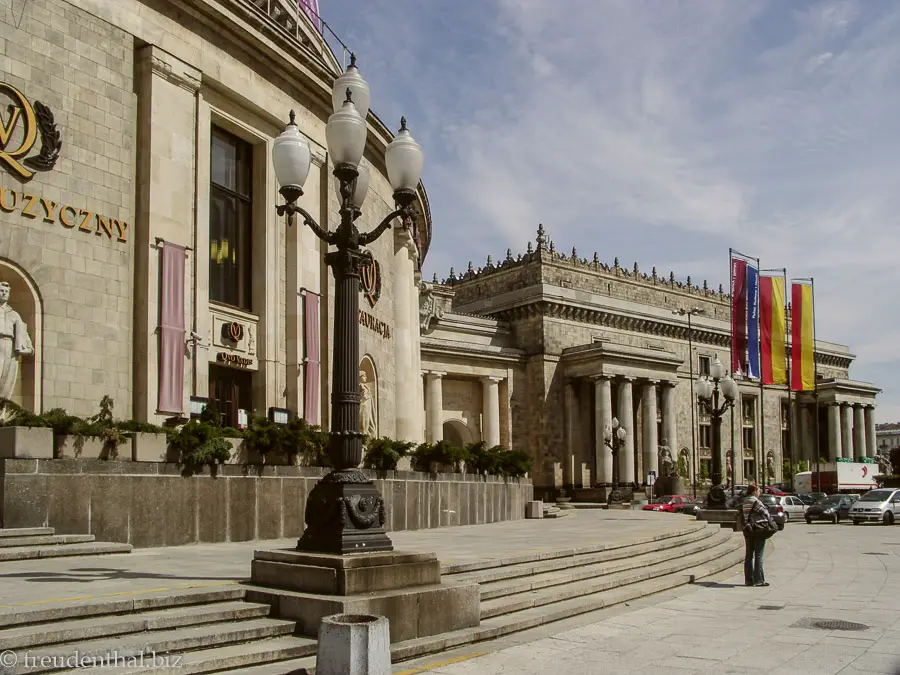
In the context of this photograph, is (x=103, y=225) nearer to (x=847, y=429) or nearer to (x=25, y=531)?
(x=25, y=531)

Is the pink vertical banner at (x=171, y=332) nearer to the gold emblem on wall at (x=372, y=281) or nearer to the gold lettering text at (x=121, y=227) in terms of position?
the gold lettering text at (x=121, y=227)

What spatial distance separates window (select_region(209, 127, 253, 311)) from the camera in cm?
2053

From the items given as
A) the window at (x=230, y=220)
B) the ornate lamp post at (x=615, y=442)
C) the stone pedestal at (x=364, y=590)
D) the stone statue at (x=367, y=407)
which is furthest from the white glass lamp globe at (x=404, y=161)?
the ornate lamp post at (x=615, y=442)

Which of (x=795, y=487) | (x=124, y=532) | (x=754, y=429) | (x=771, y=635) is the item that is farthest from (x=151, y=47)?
(x=754, y=429)

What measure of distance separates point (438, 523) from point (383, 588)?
1268 centimetres

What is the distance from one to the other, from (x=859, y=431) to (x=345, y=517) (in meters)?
86.7

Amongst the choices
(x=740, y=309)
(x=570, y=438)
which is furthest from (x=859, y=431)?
(x=740, y=309)

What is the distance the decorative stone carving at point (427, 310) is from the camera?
50.5m

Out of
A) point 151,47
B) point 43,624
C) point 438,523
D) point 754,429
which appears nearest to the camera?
point 43,624

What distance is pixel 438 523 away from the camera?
21.5 metres

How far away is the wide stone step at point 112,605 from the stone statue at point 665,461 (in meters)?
55.1

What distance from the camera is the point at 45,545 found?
12367 mm

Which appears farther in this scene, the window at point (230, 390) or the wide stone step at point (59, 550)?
the window at point (230, 390)

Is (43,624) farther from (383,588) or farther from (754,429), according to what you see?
(754,429)
